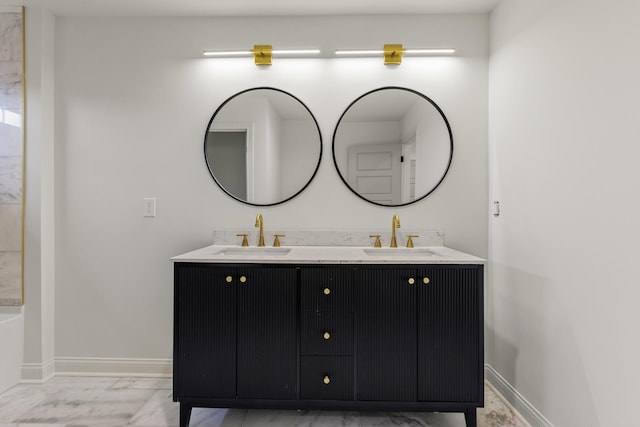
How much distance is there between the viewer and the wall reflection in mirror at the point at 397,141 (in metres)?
2.23

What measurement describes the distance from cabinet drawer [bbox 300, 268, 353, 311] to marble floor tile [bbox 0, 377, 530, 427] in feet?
2.08

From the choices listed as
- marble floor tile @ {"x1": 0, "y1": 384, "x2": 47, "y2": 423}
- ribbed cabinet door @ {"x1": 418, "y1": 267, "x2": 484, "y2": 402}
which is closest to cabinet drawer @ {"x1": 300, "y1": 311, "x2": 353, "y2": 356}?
ribbed cabinet door @ {"x1": 418, "y1": 267, "x2": 484, "y2": 402}

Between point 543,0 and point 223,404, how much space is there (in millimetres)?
2514

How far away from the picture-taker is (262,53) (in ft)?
7.30

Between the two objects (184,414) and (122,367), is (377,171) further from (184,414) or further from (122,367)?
(122,367)

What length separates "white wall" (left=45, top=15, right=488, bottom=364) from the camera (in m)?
2.25

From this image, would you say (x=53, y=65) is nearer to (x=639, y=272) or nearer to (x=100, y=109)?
(x=100, y=109)

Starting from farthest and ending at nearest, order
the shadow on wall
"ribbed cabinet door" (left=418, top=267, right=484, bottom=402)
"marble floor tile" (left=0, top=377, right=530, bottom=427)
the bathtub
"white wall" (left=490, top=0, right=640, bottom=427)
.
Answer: the bathtub
"marble floor tile" (left=0, top=377, right=530, bottom=427)
"ribbed cabinet door" (left=418, top=267, right=484, bottom=402)
the shadow on wall
"white wall" (left=490, top=0, right=640, bottom=427)

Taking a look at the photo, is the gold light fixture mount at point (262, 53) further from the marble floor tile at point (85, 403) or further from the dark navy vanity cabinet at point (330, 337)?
the marble floor tile at point (85, 403)

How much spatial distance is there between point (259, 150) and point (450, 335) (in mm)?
1562

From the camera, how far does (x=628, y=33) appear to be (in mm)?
1183

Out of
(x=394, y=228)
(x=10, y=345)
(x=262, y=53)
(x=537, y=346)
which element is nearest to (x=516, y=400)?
(x=537, y=346)

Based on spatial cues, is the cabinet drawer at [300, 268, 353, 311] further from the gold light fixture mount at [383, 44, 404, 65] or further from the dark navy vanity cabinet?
the gold light fixture mount at [383, 44, 404, 65]

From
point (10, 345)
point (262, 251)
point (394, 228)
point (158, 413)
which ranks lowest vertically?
point (158, 413)
